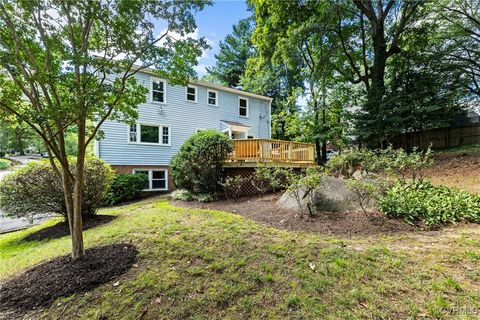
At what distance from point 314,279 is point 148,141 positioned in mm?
11681

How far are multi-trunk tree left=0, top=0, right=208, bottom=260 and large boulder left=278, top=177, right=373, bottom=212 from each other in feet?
13.5

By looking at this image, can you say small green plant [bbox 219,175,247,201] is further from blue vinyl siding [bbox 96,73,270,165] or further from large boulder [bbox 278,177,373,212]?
blue vinyl siding [bbox 96,73,270,165]

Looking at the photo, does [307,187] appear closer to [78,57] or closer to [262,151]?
[262,151]

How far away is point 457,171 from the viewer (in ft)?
27.7

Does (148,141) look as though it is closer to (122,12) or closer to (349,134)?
(122,12)

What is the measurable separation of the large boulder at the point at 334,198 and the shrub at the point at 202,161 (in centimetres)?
318

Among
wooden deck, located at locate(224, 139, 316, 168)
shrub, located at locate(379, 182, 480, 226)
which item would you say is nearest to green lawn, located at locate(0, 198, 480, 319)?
shrub, located at locate(379, 182, 480, 226)

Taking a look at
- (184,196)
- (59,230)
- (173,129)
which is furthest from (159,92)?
(59,230)

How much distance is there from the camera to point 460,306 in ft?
7.43

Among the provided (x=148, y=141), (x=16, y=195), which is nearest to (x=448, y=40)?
(x=148, y=141)

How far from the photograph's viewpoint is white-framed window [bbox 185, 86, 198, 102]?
13.9 meters

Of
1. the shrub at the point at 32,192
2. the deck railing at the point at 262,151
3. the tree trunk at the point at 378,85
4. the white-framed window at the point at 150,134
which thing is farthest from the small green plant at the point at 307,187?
the white-framed window at the point at 150,134

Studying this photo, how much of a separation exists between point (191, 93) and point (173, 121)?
2.14m

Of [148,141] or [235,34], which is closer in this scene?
[148,141]
